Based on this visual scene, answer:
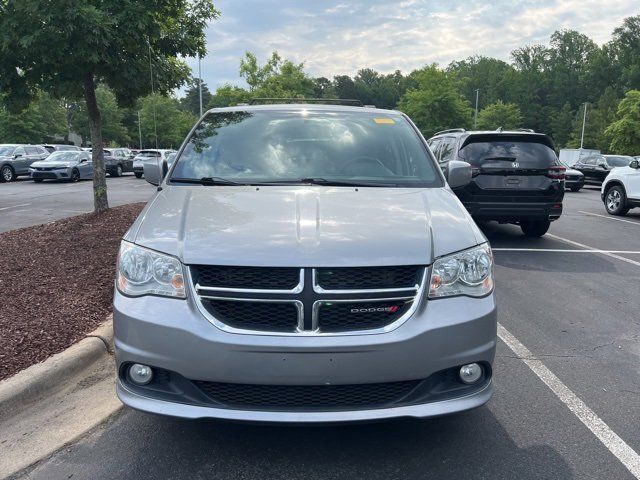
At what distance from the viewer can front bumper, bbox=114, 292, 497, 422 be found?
2.52 meters

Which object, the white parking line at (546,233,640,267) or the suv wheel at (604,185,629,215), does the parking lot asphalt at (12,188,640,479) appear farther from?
the suv wheel at (604,185,629,215)

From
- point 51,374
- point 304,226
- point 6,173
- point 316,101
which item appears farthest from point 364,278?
point 6,173

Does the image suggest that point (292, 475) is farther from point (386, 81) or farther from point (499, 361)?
point (386, 81)

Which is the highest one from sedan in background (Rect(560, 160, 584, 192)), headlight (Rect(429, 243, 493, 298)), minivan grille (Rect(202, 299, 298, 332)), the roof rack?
the roof rack

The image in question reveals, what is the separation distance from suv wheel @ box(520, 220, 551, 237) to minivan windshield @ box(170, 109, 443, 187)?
20.6 feet

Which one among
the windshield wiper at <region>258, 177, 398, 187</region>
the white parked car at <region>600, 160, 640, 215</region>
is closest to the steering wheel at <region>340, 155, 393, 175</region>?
the windshield wiper at <region>258, 177, 398, 187</region>

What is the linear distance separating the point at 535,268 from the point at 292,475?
227 inches

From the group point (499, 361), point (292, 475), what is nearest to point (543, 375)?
point (499, 361)

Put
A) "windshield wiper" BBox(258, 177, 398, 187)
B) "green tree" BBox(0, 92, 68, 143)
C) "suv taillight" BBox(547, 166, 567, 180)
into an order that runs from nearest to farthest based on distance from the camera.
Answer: "windshield wiper" BBox(258, 177, 398, 187) < "suv taillight" BBox(547, 166, 567, 180) < "green tree" BBox(0, 92, 68, 143)

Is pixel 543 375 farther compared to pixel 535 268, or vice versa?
pixel 535 268

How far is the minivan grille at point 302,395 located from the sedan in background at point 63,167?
24155 mm

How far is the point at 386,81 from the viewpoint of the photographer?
118188mm

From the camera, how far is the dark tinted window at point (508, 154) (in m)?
8.91

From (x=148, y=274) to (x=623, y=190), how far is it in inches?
550
